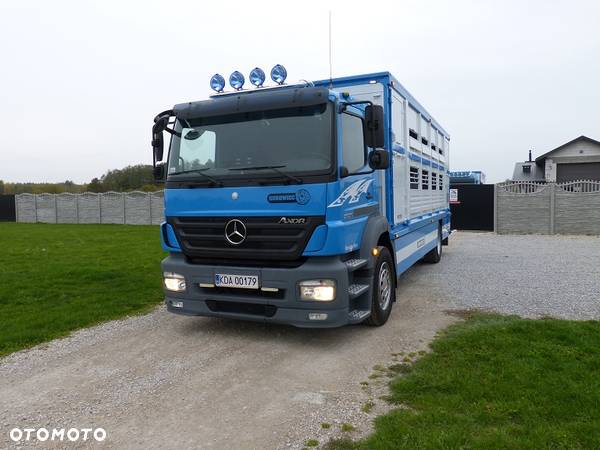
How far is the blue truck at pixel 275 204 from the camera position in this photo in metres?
4.49

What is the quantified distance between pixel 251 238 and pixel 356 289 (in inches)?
Result: 49.3

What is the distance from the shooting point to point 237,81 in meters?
5.37

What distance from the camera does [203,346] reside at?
16.4 ft

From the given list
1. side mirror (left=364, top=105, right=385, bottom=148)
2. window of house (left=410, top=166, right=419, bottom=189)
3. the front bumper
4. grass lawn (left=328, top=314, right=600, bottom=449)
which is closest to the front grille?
→ the front bumper

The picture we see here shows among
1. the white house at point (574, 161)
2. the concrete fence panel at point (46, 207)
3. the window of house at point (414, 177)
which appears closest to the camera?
the window of house at point (414, 177)

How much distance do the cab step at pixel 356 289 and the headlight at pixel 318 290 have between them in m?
0.26

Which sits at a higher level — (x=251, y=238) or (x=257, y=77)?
(x=257, y=77)

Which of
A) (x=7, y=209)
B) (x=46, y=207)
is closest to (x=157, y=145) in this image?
(x=46, y=207)

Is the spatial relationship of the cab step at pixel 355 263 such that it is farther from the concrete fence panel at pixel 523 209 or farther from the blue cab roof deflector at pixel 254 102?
A: the concrete fence panel at pixel 523 209

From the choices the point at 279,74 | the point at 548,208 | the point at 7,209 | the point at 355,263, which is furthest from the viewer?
the point at 7,209

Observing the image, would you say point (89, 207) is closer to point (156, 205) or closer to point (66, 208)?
point (66, 208)

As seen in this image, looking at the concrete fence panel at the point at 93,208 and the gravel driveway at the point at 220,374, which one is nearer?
the gravel driveway at the point at 220,374

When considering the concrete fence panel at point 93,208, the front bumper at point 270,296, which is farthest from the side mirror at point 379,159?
the concrete fence panel at point 93,208

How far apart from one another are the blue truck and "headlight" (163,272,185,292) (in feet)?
0.04
